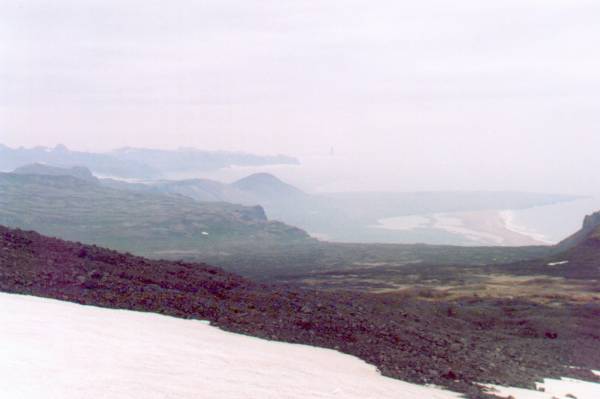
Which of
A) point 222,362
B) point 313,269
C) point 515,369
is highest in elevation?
point 222,362

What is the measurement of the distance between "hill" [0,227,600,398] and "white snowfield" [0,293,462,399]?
4.97ft

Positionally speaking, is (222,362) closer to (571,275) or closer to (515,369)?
(515,369)

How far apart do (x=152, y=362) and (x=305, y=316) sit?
37.6 ft

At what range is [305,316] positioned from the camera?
25266mm

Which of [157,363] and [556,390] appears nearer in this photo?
[157,363]

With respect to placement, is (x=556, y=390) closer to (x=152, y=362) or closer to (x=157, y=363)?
(x=157, y=363)

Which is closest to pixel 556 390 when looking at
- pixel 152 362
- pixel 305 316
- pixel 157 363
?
pixel 305 316

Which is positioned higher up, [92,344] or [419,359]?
[92,344]

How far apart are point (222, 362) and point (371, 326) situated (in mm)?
10414

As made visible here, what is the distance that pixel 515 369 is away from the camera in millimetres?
22938

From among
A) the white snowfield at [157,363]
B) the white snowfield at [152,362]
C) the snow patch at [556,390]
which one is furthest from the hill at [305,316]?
the white snowfield at [152,362]

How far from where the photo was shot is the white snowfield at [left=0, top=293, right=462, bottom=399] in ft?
39.6

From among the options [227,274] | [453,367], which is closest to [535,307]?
[227,274]

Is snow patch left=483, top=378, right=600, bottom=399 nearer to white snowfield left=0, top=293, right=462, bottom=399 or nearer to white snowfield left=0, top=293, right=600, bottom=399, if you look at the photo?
white snowfield left=0, top=293, right=600, bottom=399
